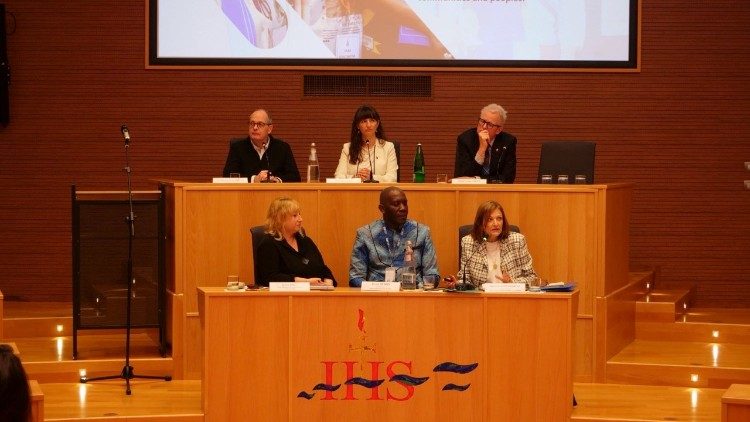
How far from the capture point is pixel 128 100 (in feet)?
28.1

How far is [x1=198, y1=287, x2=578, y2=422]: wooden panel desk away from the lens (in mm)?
5645

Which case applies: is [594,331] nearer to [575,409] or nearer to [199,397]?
[575,409]

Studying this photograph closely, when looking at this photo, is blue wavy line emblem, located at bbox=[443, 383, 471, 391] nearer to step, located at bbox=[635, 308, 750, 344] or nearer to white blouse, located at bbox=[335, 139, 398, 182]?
white blouse, located at bbox=[335, 139, 398, 182]

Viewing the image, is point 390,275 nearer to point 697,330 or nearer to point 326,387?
point 326,387

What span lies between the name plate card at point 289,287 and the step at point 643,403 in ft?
4.81

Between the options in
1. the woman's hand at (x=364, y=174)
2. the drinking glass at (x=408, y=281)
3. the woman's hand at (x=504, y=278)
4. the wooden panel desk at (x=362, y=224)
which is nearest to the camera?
the drinking glass at (x=408, y=281)

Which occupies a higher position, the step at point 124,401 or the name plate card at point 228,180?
the name plate card at point 228,180

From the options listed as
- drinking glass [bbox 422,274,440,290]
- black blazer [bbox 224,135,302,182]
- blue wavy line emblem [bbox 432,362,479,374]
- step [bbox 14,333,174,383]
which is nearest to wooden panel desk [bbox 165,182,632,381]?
step [bbox 14,333,174,383]

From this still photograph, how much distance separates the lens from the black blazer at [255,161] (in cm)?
724

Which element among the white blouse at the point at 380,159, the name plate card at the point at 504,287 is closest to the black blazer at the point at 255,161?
the white blouse at the point at 380,159

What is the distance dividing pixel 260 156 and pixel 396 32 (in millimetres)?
1753

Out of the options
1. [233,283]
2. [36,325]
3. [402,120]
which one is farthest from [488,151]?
[36,325]

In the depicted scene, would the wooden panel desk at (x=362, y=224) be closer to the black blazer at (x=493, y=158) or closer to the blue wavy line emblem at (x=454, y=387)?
the black blazer at (x=493, y=158)

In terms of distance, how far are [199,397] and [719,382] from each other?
112 inches
